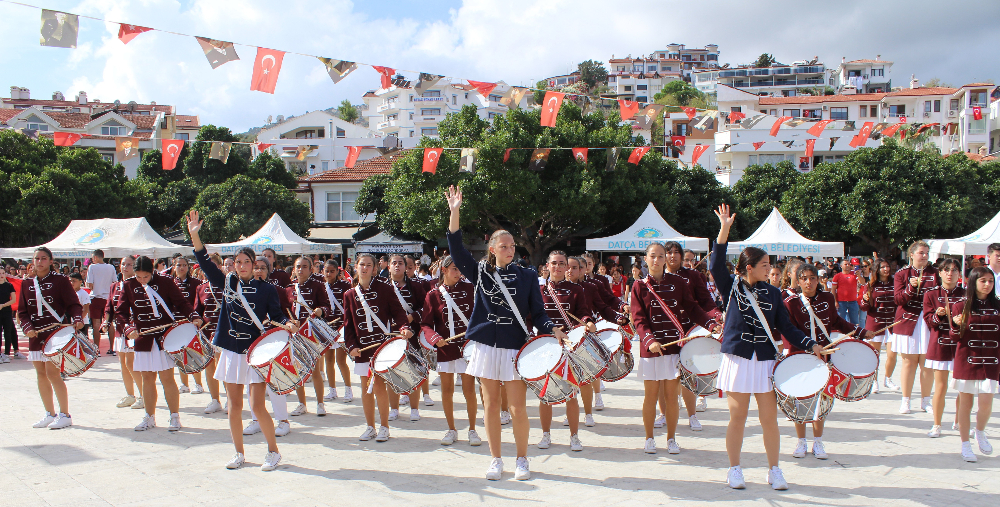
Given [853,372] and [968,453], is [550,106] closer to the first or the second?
[853,372]

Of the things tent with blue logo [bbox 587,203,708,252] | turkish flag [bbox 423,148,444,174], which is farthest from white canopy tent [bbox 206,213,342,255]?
tent with blue logo [bbox 587,203,708,252]

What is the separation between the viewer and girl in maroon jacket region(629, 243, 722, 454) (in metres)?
6.11

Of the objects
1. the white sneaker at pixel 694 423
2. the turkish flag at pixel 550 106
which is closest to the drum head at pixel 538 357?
the white sneaker at pixel 694 423

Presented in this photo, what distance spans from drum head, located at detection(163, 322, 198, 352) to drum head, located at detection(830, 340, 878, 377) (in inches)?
241

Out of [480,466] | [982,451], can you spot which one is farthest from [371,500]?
[982,451]

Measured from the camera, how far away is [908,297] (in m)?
7.54

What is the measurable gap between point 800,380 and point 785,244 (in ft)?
45.5

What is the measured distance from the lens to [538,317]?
17.9 ft

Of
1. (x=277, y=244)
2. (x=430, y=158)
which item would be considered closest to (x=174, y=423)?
(x=430, y=158)

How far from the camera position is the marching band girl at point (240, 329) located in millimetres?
5648

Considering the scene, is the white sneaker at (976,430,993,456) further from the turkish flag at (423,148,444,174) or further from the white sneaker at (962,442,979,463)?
the turkish flag at (423,148,444,174)

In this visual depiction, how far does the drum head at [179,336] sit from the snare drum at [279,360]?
2.04m

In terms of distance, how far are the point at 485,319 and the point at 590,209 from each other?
1987 cm

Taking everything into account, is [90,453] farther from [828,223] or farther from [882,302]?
[828,223]
